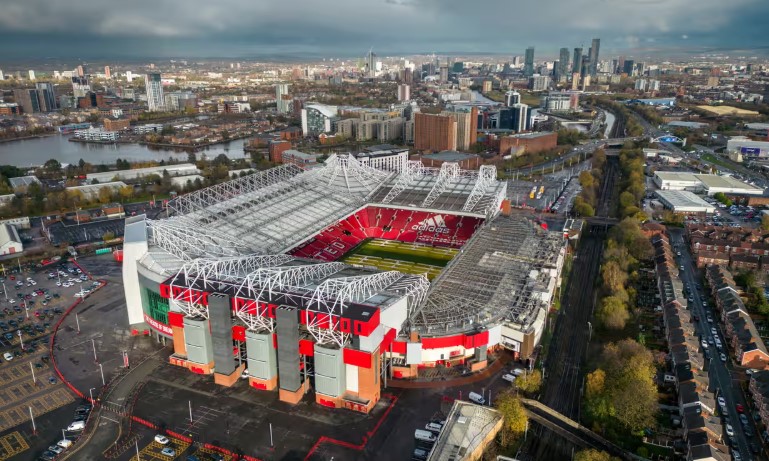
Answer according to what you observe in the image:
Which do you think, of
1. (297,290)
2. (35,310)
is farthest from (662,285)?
(35,310)

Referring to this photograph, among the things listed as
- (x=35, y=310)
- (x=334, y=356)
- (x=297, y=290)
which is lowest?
(x=35, y=310)

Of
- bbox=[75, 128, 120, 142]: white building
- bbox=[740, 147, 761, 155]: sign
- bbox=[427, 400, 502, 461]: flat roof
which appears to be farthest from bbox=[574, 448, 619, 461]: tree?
bbox=[75, 128, 120, 142]: white building

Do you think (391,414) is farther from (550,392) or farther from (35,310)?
(35,310)

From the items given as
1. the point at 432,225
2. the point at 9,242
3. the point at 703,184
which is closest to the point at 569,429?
the point at 432,225

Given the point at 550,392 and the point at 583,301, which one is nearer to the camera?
the point at 550,392

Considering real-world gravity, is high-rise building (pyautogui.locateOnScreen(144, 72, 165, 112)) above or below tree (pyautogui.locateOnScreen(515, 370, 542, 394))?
above

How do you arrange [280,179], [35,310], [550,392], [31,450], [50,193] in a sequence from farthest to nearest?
1. [50,193]
2. [280,179]
3. [35,310]
4. [550,392]
5. [31,450]

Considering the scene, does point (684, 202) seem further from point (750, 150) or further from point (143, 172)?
point (143, 172)

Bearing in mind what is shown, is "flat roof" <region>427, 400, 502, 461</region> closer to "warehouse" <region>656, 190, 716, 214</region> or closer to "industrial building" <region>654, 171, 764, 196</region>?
"warehouse" <region>656, 190, 716, 214</region>
